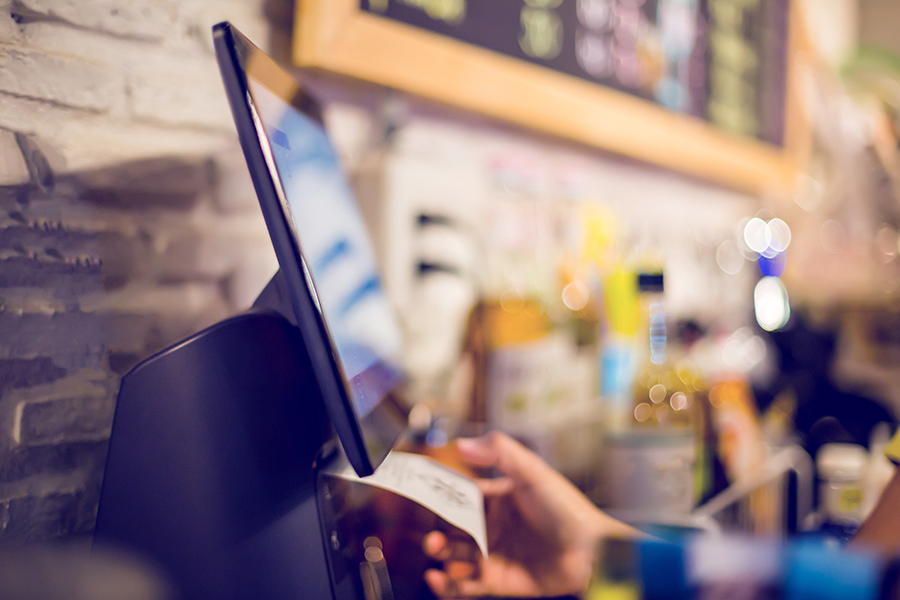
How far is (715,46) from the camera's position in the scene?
154cm

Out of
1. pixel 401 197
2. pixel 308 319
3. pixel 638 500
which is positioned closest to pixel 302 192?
pixel 308 319

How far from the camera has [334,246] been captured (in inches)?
19.0

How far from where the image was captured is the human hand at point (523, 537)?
54 centimetres

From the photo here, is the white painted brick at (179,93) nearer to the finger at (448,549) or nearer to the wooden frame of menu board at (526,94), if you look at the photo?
the wooden frame of menu board at (526,94)

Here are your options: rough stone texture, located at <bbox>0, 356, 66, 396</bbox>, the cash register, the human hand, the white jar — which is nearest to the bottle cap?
the white jar

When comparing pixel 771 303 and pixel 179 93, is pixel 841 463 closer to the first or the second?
pixel 771 303

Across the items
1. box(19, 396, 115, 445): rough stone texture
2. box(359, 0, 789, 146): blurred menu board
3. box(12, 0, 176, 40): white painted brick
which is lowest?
box(19, 396, 115, 445): rough stone texture

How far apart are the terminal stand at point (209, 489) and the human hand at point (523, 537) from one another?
19cm

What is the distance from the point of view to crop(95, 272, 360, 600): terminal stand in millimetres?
372

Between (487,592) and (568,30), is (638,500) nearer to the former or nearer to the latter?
(487,592)

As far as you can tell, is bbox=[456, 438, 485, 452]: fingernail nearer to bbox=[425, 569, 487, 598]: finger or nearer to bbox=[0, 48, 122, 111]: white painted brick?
bbox=[425, 569, 487, 598]: finger

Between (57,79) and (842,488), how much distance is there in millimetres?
1111

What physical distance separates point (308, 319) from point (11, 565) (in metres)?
0.27

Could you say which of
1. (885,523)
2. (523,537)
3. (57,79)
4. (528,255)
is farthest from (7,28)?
(885,523)
